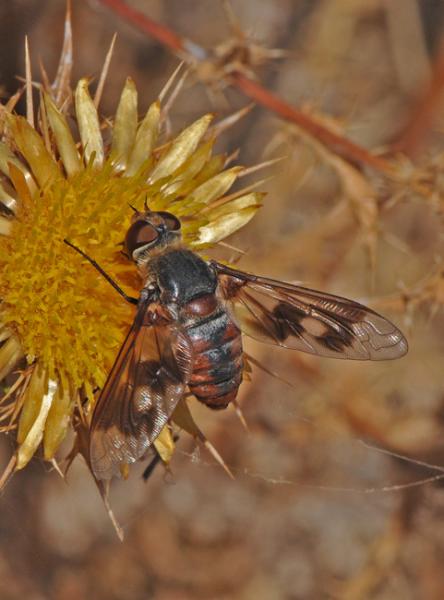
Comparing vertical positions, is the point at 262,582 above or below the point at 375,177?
below

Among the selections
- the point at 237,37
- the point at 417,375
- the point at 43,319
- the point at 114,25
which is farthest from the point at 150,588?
the point at 114,25

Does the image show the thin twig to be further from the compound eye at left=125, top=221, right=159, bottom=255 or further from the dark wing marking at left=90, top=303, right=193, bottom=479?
the dark wing marking at left=90, top=303, right=193, bottom=479

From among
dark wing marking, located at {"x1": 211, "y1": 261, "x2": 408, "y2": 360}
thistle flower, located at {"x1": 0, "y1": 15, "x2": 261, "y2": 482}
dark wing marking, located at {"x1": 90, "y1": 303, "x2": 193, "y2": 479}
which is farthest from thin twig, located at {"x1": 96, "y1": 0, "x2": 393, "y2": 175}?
dark wing marking, located at {"x1": 90, "y1": 303, "x2": 193, "y2": 479}

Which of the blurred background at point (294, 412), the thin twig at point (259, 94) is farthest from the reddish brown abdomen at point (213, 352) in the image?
the blurred background at point (294, 412)

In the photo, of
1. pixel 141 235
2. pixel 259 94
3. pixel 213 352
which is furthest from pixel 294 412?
pixel 141 235

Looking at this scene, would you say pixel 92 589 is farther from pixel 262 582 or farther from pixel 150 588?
pixel 262 582

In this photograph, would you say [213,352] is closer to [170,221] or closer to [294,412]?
[170,221]
